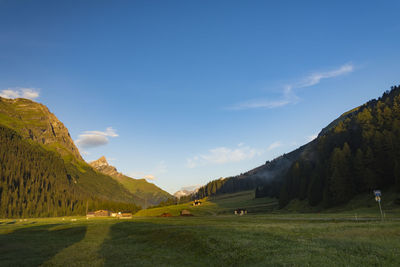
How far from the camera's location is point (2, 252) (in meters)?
31.7

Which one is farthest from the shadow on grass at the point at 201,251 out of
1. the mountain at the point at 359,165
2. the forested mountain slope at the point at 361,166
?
the forested mountain slope at the point at 361,166

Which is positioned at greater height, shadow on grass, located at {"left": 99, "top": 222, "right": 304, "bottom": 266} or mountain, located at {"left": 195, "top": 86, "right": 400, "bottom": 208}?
mountain, located at {"left": 195, "top": 86, "right": 400, "bottom": 208}

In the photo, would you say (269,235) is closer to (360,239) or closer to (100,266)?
(360,239)

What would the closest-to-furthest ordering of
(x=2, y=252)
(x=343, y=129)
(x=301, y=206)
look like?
(x=2, y=252), (x=301, y=206), (x=343, y=129)

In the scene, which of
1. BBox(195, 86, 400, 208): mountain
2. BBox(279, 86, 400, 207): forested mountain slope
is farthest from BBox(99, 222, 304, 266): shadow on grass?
BBox(279, 86, 400, 207): forested mountain slope

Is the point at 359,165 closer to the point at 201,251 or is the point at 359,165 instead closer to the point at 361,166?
the point at 361,166

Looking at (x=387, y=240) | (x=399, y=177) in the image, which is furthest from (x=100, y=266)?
(x=399, y=177)

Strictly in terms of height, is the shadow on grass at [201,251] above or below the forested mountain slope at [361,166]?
below

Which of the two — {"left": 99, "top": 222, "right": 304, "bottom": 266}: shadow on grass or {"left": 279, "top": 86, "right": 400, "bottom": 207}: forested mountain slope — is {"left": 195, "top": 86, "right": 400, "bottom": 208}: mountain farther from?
{"left": 99, "top": 222, "right": 304, "bottom": 266}: shadow on grass

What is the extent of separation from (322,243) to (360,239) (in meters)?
3.22

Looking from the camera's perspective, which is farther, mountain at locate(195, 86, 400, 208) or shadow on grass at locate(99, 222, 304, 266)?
mountain at locate(195, 86, 400, 208)

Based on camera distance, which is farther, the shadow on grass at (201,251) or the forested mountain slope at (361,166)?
the forested mountain slope at (361,166)

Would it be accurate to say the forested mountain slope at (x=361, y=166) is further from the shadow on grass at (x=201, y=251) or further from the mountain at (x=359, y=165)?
the shadow on grass at (x=201, y=251)

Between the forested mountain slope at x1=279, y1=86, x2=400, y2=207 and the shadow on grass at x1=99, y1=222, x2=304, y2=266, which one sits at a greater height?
the forested mountain slope at x1=279, y1=86, x2=400, y2=207
